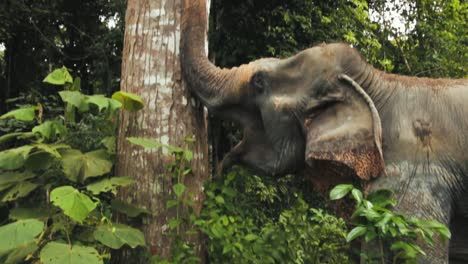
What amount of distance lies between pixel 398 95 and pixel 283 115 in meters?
0.72

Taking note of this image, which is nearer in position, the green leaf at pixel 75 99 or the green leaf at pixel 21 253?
the green leaf at pixel 21 253

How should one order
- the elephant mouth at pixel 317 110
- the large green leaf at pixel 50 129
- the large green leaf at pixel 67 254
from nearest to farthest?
the large green leaf at pixel 67 254 → the large green leaf at pixel 50 129 → the elephant mouth at pixel 317 110

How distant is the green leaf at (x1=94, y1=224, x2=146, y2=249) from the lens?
3.18 m

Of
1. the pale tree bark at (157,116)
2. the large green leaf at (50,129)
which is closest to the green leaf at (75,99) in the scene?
the large green leaf at (50,129)

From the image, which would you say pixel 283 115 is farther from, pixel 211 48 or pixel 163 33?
pixel 211 48

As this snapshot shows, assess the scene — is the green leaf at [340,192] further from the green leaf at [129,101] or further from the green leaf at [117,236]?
the green leaf at [129,101]

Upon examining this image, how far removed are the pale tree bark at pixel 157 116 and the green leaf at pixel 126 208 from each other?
0.12 meters

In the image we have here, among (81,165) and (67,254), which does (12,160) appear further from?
(67,254)

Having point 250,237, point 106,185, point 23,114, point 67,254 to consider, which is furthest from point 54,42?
point 67,254

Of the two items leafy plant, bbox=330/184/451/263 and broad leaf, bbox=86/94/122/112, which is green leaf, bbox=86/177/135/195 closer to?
broad leaf, bbox=86/94/122/112

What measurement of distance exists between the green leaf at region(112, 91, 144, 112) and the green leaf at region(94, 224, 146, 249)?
28.7 inches

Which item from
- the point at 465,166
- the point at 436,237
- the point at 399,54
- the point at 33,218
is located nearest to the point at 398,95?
the point at 465,166

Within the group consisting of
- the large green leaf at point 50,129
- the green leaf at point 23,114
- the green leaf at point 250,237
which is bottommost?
the green leaf at point 250,237

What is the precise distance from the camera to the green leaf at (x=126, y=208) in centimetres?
360
